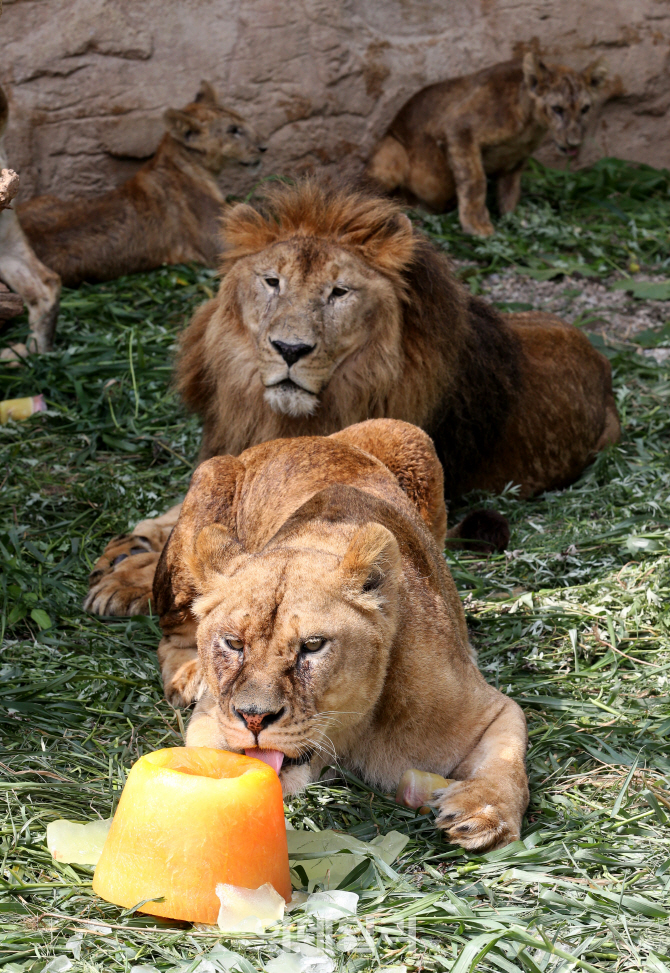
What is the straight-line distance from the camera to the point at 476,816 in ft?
8.98

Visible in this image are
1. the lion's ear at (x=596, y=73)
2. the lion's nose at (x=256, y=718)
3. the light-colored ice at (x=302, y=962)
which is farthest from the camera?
→ the lion's ear at (x=596, y=73)

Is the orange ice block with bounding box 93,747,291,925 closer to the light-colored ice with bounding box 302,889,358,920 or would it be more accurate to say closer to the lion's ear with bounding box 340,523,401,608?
the light-colored ice with bounding box 302,889,358,920

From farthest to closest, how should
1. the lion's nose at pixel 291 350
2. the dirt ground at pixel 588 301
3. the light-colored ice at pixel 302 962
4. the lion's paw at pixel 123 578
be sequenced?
the dirt ground at pixel 588 301 → the lion's nose at pixel 291 350 → the lion's paw at pixel 123 578 → the light-colored ice at pixel 302 962

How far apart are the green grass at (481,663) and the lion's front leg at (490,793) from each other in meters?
0.05

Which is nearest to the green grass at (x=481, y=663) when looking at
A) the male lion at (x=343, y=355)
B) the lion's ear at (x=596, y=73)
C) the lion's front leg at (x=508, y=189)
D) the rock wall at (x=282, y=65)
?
the male lion at (x=343, y=355)

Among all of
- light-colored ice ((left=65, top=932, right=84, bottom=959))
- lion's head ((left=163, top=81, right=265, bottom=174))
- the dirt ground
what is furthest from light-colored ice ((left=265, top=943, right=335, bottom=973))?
lion's head ((left=163, top=81, right=265, bottom=174))

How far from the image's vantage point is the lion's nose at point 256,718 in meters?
2.48

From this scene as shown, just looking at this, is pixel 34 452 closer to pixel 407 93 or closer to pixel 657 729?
pixel 657 729

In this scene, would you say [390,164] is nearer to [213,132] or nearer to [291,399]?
[213,132]

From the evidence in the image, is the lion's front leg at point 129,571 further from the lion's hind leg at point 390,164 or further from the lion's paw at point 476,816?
the lion's hind leg at point 390,164

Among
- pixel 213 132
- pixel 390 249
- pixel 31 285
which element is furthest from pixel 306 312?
pixel 213 132

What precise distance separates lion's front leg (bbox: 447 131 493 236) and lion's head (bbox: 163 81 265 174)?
1.54 meters

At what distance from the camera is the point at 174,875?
7.81ft

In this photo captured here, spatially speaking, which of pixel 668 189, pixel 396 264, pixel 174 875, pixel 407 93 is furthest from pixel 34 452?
pixel 668 189
